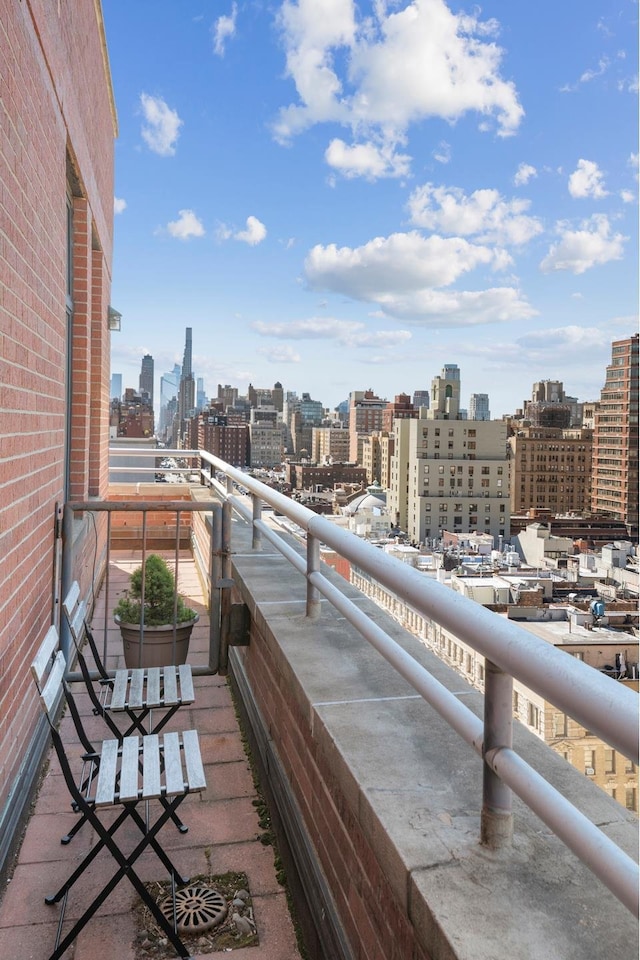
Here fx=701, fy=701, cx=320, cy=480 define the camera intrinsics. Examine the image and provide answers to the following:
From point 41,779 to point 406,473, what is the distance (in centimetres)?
9003

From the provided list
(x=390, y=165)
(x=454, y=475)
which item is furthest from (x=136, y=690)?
(x=390, y=165)

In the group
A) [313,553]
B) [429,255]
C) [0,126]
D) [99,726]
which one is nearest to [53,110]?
[0,126]

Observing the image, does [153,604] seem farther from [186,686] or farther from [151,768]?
[151,768]

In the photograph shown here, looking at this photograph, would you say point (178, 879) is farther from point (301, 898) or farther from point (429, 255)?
point (429, 255)

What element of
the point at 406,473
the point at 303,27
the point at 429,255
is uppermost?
the point at 429,255

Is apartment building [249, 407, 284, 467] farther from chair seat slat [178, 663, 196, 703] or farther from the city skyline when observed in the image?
chair seat slat [178, 663, 196, 703]

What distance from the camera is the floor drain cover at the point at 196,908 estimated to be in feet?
7.67

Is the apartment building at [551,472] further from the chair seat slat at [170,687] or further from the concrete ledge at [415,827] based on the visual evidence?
the concrete ledge at [415,827]

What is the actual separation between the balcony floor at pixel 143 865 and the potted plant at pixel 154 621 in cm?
70

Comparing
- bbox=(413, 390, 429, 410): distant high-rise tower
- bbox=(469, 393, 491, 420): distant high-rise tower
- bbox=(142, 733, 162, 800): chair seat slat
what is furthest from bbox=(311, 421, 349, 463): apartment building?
bbox=(142, 733, 162, 800): chair seat slat

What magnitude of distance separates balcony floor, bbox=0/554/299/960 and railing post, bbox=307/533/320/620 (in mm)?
887

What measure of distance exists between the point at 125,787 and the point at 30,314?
208 centimetres

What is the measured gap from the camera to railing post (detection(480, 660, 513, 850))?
→ 128 cm

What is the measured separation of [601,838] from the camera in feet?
3.21
